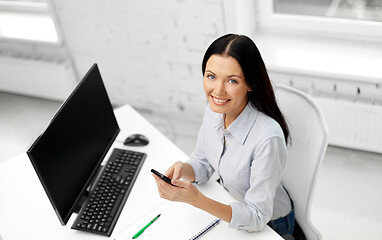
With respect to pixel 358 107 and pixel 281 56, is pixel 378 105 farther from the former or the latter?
pixel 281 56

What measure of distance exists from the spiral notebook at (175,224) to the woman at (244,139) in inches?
3.9

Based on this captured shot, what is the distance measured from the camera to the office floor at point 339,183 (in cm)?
222

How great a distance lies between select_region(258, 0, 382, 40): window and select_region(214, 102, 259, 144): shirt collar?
1.30m

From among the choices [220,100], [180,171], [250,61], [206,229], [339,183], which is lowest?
[339,183]

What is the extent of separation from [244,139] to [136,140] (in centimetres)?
56

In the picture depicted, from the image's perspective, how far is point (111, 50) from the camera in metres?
2.99

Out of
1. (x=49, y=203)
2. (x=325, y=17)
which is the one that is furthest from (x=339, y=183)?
(x=49, y=203)

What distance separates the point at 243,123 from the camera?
146cm

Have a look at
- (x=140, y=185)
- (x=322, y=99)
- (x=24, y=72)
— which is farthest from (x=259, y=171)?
(x=24, y=72)

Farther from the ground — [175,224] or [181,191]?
[181,191]

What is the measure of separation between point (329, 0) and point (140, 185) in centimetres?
163

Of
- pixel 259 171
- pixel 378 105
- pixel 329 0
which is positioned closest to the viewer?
pixel 259 171

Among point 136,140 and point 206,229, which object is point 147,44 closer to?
point 136,140

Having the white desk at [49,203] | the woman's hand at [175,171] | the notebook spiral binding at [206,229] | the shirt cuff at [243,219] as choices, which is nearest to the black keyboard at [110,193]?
the white desk at [49,203]
